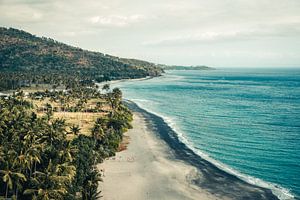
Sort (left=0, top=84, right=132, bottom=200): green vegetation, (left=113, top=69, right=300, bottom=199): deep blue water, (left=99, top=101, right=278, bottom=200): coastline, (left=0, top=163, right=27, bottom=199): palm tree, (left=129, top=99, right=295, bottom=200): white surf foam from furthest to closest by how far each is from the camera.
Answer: (left=113, top=69, right=300, bottom=199): deep blue water < (left=99, top=101, right=278, bottom=200): coastline < (left=129, top=99, right=295, bottom=200): white surf foam < (left=0, top=84, right=132, bottom=200): green vegetation < (left=0, top=163, right=27, bottom=199): palm tree

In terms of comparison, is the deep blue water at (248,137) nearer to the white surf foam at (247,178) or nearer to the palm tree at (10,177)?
the white surf foam at (247,178)

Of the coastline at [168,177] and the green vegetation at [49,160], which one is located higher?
the green vegetation at [49,160]

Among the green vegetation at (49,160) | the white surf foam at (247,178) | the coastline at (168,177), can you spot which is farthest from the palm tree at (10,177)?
the white surf foam at (247,178)

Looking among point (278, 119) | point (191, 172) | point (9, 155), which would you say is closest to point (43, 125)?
point (9, 155)

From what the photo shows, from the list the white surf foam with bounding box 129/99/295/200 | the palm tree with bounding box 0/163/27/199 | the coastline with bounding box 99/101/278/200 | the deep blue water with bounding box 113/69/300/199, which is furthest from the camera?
the deep blue water with bounding box 113/69/300/199

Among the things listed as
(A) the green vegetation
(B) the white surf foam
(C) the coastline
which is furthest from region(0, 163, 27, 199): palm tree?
(B) the white surf foam

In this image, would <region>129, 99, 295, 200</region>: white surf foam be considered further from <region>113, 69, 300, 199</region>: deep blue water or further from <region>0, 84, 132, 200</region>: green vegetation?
<region>0, 84, 132, 200</region>: green vegetation

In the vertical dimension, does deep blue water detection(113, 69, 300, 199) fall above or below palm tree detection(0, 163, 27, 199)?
below

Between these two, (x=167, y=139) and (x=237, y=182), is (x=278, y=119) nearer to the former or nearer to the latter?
(x=167, y=139)

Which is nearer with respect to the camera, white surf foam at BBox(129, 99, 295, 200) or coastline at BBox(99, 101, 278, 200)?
white surf foam at BBox(129, 99, 295, 200)
